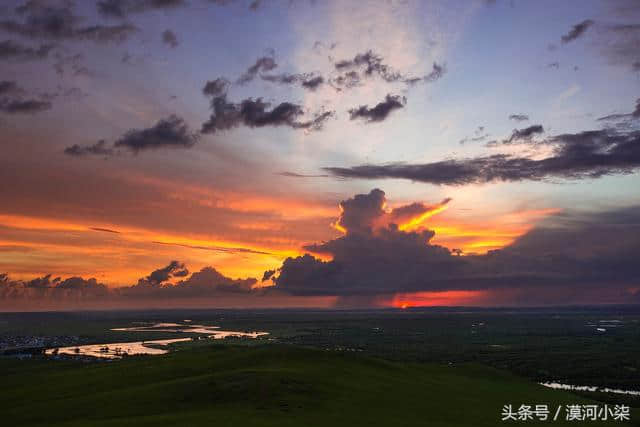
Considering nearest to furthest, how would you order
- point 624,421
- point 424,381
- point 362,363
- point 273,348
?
point 624,421 < point 424,381 < point 362,363 < point 273,348

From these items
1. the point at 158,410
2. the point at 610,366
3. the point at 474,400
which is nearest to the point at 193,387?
the point at 158,410

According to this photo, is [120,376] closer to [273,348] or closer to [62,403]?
[62,403]

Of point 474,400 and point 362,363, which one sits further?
point 362,363

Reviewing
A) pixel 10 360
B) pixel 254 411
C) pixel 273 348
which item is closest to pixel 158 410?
pixel 254 411

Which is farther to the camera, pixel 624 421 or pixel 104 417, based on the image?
pixel 624 421

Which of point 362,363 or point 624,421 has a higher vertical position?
point 362,363

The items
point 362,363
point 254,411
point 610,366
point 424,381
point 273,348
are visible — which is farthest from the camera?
point 610,366

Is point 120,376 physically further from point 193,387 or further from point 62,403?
point 193,387
